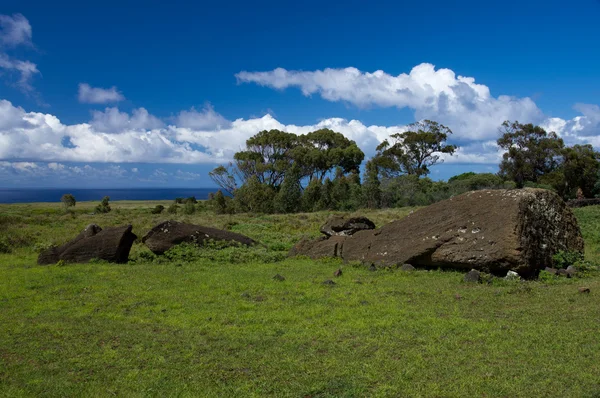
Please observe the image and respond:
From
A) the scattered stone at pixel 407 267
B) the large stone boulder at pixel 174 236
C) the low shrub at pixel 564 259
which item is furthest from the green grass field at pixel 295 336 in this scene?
the large stone boulder at pixel 174 236

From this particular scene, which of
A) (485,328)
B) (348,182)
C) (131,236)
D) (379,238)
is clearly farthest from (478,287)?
(348,182)

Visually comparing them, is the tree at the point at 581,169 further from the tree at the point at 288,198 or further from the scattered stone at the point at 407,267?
the scattered stone at the point at 407,267

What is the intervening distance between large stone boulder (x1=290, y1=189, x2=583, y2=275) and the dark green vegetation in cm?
4297

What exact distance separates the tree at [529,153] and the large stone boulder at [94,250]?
6730cm

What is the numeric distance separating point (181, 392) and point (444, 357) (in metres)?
4.48

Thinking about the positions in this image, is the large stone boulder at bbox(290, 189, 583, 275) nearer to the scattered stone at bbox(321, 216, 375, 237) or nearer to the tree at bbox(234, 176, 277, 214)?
the scattered stone at bbox(321, 216, 375, 237)

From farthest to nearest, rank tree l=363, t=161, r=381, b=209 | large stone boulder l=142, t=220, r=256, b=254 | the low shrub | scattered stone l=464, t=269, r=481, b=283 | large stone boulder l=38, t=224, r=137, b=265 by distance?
1. tree l=363, t=161, r=381, b=209
2. large stone boulder l=142, t=220, r=256, b=254
3. large stone boulder l=38, t=224, r=137, b=265
4. the low shrub
5. scattered stone l=464, t=269, r=481, b=283

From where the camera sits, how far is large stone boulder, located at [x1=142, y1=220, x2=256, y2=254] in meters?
21.2

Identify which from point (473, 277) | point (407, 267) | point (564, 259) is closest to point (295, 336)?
point (473, 277)

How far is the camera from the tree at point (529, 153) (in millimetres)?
72312

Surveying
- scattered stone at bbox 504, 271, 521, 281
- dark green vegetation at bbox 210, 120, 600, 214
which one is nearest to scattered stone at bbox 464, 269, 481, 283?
scattered stone at bbox 504, 271, 521, 281

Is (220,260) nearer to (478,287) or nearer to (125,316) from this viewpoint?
(125,316)

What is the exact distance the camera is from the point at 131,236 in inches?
812

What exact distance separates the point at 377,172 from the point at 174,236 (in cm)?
5591
